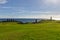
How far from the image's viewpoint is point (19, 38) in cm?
2295

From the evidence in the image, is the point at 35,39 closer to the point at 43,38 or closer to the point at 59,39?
the point at 43,38

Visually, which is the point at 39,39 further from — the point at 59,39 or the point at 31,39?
the point at 59,39

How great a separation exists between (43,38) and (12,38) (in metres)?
5.51

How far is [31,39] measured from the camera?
22.3 m

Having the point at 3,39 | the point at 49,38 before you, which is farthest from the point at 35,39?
the point at 3,39

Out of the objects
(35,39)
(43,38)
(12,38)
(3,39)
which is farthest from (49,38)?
(3,39)

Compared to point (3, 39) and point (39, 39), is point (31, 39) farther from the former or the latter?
point (3, 39)

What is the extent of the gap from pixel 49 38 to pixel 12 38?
6576 mm

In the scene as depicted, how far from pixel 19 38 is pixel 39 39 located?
359cm

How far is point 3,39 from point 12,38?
163 cm

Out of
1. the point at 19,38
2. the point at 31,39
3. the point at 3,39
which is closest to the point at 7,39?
the point at 3,39

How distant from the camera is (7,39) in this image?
22156 mm

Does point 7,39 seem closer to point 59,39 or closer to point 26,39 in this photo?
point 26,39

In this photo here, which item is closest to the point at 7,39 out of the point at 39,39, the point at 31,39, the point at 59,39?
the point at 31,39
